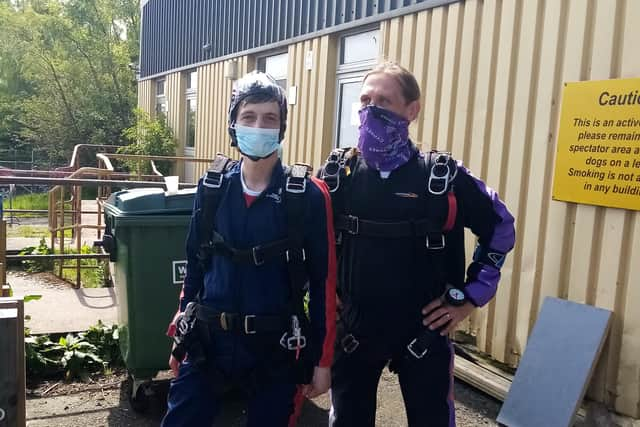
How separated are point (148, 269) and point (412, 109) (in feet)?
6.14

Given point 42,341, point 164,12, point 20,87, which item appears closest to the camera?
point 42,341

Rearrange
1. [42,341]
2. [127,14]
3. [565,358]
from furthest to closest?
[127,14] < [42,341] < [565,358]

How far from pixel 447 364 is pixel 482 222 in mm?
521

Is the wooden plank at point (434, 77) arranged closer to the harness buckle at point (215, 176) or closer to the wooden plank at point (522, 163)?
the wooden plank at point (522, 163)

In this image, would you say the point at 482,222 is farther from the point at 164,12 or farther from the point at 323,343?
the point at 164,12

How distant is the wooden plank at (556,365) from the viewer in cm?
357

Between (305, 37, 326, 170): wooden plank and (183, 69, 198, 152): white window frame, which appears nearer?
(305, 37, 326, 170): wooden plank

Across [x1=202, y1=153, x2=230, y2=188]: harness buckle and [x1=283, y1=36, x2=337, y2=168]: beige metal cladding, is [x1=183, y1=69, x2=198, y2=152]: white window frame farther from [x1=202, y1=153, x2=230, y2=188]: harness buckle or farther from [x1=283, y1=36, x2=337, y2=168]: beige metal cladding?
[x1=202, y1=153, x2=230, y2=188]: harness buckle

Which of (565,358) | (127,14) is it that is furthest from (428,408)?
(127,14)

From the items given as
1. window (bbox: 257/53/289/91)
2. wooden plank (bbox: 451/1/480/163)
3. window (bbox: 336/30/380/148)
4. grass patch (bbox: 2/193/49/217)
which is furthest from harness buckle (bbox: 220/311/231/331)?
grass patch (bbox: 2/193/49/217)

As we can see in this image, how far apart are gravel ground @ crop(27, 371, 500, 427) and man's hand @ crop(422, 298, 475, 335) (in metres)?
1.66

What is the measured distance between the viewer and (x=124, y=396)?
147 inches

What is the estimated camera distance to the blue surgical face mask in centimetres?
208

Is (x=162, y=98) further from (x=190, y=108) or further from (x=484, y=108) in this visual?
(x=484, y=108)
